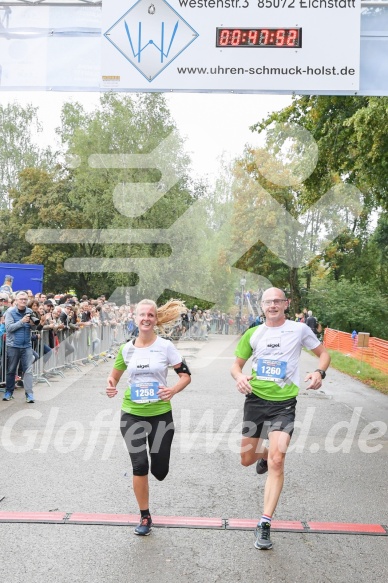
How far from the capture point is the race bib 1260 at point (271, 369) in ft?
18.9

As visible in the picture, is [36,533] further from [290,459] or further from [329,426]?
[329,426]

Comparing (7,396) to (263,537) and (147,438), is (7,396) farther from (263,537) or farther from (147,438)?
(263,537)

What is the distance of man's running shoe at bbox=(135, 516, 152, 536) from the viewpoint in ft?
17.5

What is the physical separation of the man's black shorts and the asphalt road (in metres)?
0.71

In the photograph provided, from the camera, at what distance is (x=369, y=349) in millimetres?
26297

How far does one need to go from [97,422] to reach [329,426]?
326cm

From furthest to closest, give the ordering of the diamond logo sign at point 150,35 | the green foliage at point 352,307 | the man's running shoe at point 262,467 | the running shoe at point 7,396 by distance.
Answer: the green foliage at point 352,307
the running shoe at point 7,396
the diamond logo sign at point 150,35
the man's running shoe at point 262,467

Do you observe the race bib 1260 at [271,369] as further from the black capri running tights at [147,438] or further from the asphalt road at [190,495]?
the asphalt road at [190,495]

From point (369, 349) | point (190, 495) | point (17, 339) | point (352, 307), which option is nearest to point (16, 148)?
point (352, 307)

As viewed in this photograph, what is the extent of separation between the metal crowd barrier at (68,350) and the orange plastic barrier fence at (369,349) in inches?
320

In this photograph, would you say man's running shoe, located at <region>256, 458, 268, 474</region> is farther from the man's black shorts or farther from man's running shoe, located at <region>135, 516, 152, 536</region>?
man's running shoe, located at <region>135, 516, 152, 536</region>

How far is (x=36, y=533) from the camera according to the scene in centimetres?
530

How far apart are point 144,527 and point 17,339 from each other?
767cm

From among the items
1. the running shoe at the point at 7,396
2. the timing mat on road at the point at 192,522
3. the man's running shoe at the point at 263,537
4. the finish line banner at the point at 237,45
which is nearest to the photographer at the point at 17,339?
the running shoe at the point at 7,396
